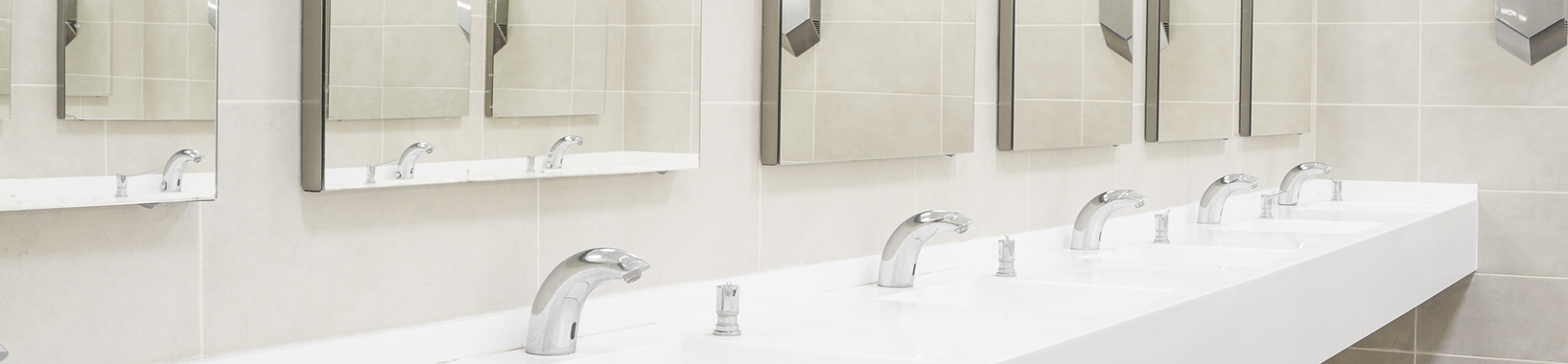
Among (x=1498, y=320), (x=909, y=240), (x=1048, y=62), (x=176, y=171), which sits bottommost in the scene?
(x=1498, y=320)

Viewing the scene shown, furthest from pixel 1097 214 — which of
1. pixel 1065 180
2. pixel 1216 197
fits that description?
pixel 1216 197

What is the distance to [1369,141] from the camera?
386cm

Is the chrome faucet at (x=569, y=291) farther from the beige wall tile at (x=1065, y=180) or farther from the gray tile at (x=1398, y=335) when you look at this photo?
the gray tile at (x=1398, y=335)

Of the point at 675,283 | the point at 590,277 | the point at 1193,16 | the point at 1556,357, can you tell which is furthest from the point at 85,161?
the point at 1556,357

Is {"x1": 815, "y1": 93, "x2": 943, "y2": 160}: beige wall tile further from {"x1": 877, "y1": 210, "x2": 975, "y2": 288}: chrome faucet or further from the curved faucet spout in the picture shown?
the curved faucet spout

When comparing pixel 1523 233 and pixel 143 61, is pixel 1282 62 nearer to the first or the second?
pixel 1523 233

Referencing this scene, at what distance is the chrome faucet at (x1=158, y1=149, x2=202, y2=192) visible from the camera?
1043mm

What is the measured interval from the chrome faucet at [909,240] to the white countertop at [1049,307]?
3cm

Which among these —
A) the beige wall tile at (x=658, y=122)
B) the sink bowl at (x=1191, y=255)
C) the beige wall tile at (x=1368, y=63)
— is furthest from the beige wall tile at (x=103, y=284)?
the beige wall tile at (x=1368, y=63)

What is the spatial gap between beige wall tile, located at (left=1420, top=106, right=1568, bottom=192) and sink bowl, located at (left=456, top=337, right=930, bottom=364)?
3.06 metres

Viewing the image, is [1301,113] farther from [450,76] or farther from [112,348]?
[112,348]

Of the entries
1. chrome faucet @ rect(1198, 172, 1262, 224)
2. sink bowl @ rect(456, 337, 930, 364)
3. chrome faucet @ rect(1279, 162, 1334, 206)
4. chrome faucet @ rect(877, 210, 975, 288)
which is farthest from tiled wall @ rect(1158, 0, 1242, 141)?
sink bowl @ rect(456, 337, 930, 364)

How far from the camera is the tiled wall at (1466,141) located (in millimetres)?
3652

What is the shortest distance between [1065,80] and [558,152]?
1303 millimetres
